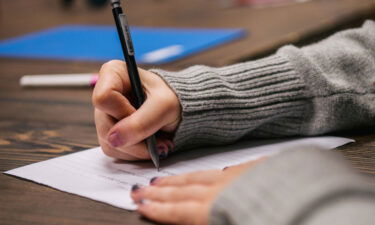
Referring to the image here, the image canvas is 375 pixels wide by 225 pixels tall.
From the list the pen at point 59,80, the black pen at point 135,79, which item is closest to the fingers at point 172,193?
the black pen at point 135,79

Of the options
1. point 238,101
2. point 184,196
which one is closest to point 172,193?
point 184,196

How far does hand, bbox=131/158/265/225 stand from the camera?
41 cm

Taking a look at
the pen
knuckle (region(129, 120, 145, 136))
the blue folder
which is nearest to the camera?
knuckle (region(129, 120, 145, 136))

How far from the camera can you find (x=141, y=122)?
0.56 meters

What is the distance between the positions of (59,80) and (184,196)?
2.06 ft

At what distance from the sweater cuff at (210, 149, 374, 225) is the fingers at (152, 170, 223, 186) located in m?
0.06

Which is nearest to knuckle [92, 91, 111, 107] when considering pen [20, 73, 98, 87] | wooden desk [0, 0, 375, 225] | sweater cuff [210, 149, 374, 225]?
wooden desk [0, 0, 375, 225]

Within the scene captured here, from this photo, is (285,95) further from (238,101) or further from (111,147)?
(111,147)

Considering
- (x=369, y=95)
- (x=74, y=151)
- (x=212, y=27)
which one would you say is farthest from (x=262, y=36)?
(x=74, y=151)

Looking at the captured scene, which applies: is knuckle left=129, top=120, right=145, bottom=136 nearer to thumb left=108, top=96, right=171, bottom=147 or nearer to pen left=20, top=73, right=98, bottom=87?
thumb left=108, top=96, right=171, bottom=147

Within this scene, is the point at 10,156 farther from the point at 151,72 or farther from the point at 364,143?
the point at 364,143

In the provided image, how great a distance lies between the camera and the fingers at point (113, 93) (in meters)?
0.57

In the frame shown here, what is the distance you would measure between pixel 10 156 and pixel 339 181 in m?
0.43

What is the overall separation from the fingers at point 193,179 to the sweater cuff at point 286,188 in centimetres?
6
